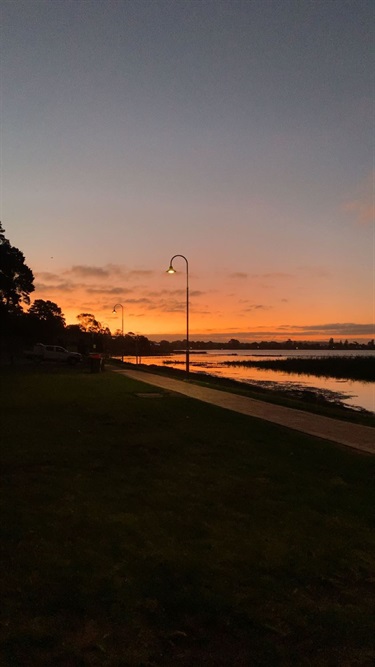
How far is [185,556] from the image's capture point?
488 cm

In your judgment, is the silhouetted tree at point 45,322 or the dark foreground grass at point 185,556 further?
the silhouetted tree at point 45,322

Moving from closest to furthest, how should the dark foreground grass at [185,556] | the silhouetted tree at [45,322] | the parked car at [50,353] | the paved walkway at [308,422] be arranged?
the dark foreground grass at [185,556] < the paved walkway at [308,422] < the parked car at [50,353] < the silhouetted tree at [45,322]

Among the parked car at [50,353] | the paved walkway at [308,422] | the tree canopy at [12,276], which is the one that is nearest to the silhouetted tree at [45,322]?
the tree canopy at [12,276]

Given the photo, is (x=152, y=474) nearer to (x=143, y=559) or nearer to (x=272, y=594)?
(x=143, y=559)

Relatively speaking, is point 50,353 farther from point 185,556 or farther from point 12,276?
point 185,556

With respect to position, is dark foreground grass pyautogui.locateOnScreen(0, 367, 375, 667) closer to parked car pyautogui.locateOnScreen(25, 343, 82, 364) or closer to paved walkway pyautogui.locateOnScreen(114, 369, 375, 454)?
paved walkway pyautogui.locateOnScreen(114, 369, 375, 454)

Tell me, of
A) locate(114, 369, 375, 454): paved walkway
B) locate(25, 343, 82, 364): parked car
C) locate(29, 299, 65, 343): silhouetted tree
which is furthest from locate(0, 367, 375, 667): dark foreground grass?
locate(29, 299, 65, 343): silhouetted tree

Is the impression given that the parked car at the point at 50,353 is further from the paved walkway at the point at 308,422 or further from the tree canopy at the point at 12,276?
the paved walkway at the point at 308,422

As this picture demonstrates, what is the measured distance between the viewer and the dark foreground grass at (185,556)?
345 cm

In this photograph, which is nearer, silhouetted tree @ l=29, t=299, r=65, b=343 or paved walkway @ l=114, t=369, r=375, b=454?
paved walkway @ l=114, t=369, r=375, b=454

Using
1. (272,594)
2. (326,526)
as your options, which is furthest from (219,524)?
(272,594)

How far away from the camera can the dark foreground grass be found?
345 cm

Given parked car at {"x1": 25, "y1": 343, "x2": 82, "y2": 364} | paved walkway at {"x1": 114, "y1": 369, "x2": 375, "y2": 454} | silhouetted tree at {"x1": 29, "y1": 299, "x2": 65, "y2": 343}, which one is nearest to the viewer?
paved walkway at {"x1": 114, "y1": 369, "x2": 375, "y2": 454}

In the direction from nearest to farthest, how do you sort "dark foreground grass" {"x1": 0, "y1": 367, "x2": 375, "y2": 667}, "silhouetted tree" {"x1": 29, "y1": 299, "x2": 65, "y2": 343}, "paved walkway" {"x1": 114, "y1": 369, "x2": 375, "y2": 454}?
"dark foreground grass" {"x1": 0, "y1": 367, "x2": 375, "y2": 667} → "paved walkway" {"x1": 114, "y1": 369, "x2": 375, "y2": 454} → "silhouetted tree" {"x1": 29, "y1": 299, "x2": 65, "y2": 343}
